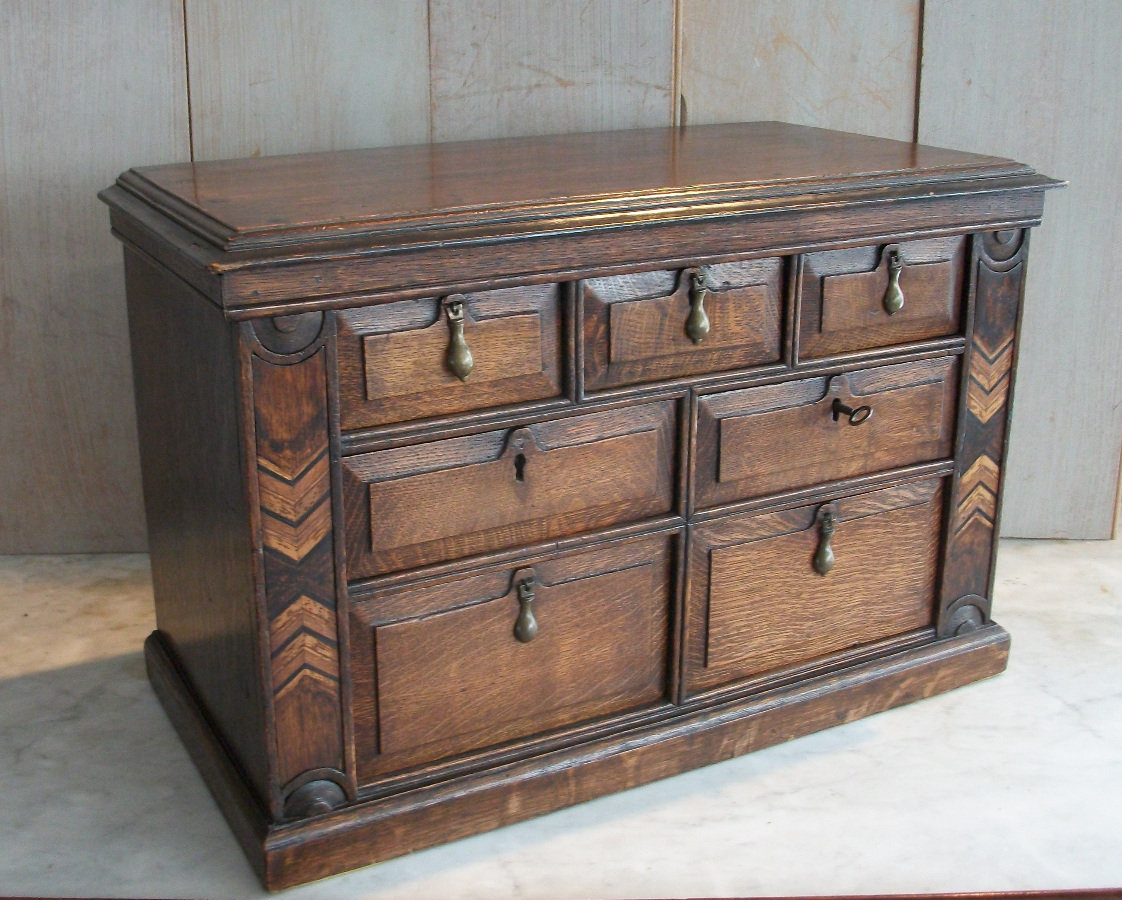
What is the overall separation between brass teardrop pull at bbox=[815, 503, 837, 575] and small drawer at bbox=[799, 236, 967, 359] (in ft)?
0.72

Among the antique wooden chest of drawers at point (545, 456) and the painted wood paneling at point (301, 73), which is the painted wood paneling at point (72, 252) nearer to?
the painted wood paneling at point (301, 73)

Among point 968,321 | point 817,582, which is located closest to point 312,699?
point 817,582

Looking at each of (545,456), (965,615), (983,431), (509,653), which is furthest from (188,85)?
(965,615)

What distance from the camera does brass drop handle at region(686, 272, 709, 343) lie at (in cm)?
162

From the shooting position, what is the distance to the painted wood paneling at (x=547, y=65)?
2143 millimetres

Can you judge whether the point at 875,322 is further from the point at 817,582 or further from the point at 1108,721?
the point at 1108,721

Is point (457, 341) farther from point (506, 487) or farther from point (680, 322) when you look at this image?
point (680, 322)

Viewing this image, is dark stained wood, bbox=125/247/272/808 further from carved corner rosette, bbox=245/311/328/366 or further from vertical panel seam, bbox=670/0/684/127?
vertical panel seam, bbox=670/0/684/127

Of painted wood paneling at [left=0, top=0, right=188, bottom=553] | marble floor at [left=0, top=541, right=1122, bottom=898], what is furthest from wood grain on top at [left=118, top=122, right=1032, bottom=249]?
marble floor at [left=0, top=541, right=1122, bottom=898]

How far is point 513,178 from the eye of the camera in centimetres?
170

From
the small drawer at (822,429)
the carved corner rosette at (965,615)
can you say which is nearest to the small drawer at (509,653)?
the small drawer at (822,429)

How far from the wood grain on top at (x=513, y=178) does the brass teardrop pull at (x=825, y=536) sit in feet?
1.41

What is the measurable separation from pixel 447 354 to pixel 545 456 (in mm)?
186

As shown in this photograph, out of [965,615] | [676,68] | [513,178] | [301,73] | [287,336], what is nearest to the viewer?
[287,336]
